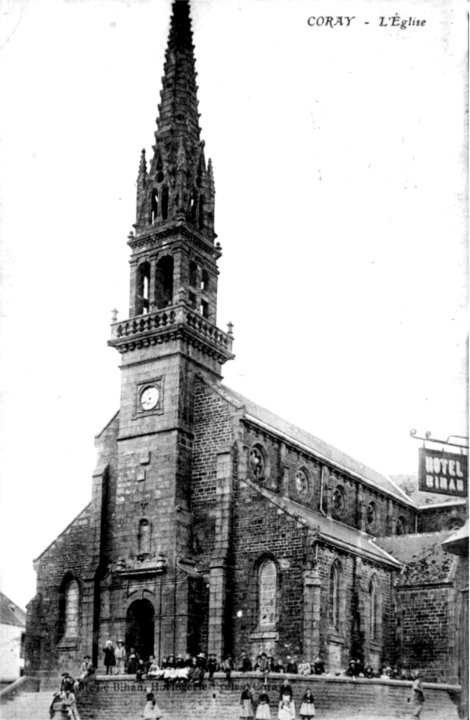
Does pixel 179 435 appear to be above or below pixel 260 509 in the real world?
above

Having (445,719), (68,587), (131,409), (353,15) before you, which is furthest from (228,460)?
(353,15)

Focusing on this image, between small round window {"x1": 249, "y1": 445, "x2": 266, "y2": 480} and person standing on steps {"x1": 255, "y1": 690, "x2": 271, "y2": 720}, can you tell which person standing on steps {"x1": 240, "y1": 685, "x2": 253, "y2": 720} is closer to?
person standing on steps {"x1": 255, "y1": 690, "x2": 271, "y2": 720}

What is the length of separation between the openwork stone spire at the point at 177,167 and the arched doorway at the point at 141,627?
17839 millimetres

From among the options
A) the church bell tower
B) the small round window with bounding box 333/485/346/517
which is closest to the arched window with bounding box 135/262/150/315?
the church bell tower

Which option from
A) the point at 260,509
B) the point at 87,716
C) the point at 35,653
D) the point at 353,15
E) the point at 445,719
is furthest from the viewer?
the point at 35,653

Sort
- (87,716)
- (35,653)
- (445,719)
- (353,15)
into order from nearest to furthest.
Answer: (353,15) < (445,719) < (87,716) < (35,653)

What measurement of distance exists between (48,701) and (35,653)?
9.52 m

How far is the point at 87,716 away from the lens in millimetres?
38375

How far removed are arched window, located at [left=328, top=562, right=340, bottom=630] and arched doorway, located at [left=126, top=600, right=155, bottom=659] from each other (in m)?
7.80

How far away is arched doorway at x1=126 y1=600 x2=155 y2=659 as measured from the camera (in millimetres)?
46125

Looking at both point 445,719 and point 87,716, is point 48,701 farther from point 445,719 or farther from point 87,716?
point 445,719

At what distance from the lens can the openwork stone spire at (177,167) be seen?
168ft

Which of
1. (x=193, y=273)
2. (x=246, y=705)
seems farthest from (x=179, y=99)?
→ (x=246, y=705)

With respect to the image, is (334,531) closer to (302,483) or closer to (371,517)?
(302,483)
